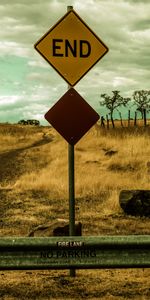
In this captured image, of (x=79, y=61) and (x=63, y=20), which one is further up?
(x=63, y=20)

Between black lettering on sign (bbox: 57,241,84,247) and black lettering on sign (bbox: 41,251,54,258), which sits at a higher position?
black lettering on sign (bbox: 57,241,84,247)

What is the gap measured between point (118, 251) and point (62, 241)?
0.58m

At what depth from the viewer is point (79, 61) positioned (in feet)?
22.2

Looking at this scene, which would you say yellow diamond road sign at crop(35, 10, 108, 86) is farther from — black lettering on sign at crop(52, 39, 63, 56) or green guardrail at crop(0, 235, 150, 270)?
green guardrail at crop(0, 235, 150, 270)

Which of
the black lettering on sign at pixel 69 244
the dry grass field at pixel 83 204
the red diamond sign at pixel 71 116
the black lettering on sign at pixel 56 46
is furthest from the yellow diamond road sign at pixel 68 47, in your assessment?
the dry grass field at pixel 83 204

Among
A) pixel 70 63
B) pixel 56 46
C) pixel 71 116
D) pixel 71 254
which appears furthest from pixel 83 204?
pixel 71 254

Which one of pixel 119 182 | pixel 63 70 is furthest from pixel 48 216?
pixel 63 70

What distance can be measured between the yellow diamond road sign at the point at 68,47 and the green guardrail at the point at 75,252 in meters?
2.05

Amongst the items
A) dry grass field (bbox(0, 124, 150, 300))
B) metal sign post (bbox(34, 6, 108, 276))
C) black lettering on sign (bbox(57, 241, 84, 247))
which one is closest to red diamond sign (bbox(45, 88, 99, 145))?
metal sign post (bbox(34, 6, 108, 276))

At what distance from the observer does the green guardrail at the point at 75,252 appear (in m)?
5.64

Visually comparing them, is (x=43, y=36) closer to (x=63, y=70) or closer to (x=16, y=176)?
(x=63, y=70)

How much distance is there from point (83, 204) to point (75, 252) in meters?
8.16

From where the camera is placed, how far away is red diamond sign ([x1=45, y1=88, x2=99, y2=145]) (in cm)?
671

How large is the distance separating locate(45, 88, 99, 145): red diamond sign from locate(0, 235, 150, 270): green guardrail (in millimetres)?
1491
